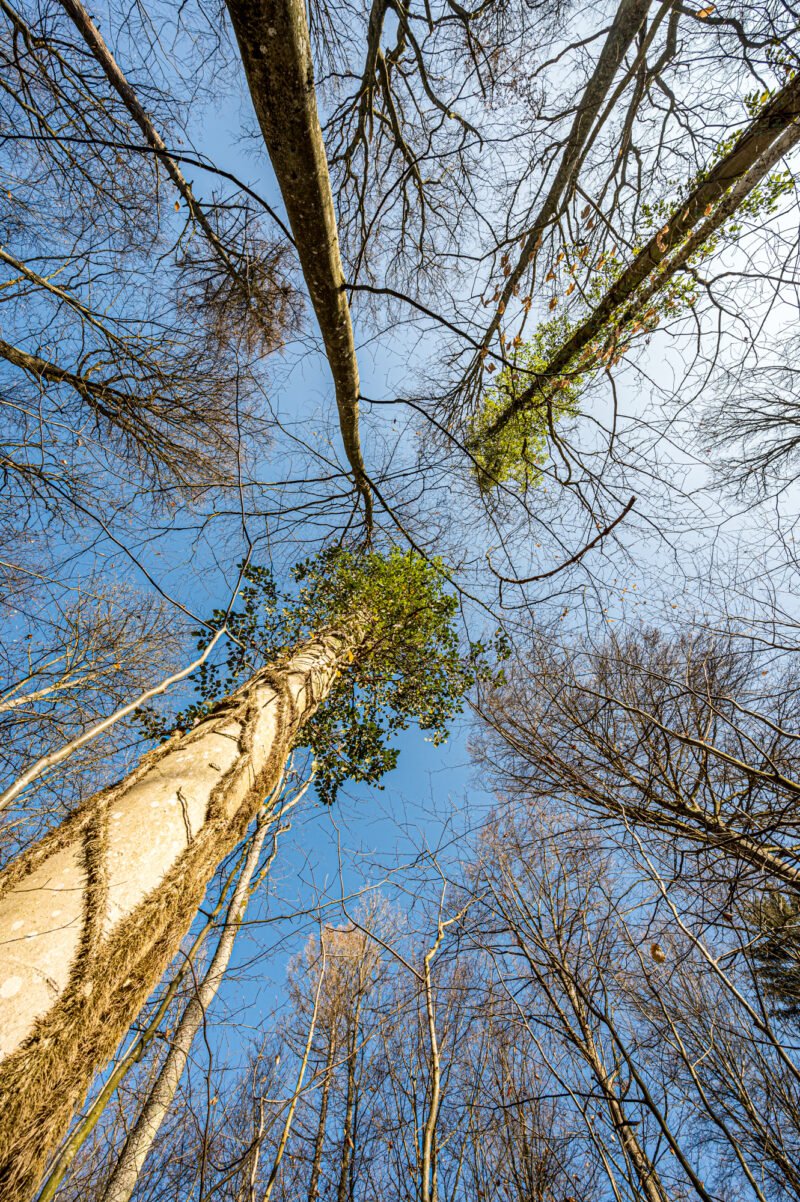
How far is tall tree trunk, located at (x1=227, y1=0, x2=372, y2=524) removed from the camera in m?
1.63

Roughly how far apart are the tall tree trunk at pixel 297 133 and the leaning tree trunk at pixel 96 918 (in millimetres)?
2738

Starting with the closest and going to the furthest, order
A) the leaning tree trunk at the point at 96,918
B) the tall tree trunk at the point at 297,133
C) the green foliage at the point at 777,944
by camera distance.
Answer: the leaning tree trunk at the point at 96,918 < the tall tree trunk at the point at 297,133 < the green foliage at the point at 777,944

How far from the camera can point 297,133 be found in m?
1.93

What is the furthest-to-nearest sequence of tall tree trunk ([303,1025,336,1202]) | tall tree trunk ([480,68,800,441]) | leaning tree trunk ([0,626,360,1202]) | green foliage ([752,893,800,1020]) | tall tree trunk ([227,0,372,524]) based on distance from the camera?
1. tall tree trunk ([303,1025,336,1202])
2. green foliage ([752,893,800,1020])
3. tall tree trunk ([480,68,800,441])
4. tall tree trunk ([227,0,372,524])
5. leaning tree trunk ([0,626,360,1202])

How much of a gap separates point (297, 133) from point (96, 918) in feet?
10.4

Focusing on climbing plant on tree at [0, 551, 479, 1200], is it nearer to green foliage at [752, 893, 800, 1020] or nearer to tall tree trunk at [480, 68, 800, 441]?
tall tree trunk at [480, 68, 800, 441]

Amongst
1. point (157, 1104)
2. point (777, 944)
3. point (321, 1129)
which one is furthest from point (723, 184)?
point (321, 1129)

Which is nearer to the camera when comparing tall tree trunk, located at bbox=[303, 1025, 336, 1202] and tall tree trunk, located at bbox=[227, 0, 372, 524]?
tall tree trunk, located at bbox=[227, 0, 372, 524]

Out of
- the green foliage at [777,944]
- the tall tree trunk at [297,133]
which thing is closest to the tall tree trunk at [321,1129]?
→ the green foliage at [777,944]

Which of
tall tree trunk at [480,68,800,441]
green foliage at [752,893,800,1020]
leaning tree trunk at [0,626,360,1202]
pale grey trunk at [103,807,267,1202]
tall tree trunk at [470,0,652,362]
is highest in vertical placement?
tall tree trunk at [470,0,652,362]

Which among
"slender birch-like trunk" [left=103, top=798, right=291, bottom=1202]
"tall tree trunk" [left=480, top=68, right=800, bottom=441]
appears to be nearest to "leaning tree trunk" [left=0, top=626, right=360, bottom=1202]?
"slender birch-like trunk" [left=103, top=798, right=291, bottom=1202]

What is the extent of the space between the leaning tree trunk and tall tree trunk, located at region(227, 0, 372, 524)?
2.74 m

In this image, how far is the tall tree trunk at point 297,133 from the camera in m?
1.63

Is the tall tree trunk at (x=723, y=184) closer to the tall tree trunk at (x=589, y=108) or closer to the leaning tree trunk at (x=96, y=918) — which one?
the tall tree trunk at (x=589, y=108)
